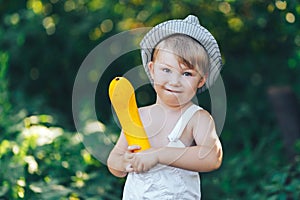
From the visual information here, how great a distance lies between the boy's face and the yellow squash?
0.12 metres

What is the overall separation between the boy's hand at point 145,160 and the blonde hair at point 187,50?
360 mm

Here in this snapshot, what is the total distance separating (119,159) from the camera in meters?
2.64

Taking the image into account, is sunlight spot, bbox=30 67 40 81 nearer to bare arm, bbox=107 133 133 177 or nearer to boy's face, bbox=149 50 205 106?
bare arm, bbox=107 133 133 177

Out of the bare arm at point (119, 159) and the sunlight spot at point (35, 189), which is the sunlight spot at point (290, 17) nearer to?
the bare arm at point (119, 159)

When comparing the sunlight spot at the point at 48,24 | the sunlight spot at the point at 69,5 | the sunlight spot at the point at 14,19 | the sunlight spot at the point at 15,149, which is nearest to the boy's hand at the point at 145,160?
the sunlight spot at the point at 15,149

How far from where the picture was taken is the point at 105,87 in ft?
17.0

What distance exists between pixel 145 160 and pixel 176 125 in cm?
20

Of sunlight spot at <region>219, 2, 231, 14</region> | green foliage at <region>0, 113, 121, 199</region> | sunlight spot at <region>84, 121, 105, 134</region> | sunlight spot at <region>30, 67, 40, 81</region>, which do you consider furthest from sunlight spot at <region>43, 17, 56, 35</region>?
sunlight spot at <region>219, 2, 231, 14</region>

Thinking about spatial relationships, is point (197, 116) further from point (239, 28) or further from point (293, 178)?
point (239, 28)

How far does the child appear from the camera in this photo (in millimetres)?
2514

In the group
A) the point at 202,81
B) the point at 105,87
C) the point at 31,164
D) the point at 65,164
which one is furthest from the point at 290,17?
the point at 105,87

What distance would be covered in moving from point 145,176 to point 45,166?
127 centimetres

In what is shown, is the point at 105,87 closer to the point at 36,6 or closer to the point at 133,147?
the point at 36,6

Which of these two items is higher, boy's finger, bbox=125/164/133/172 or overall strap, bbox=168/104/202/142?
overall strap, bbox=168/104/202/142
